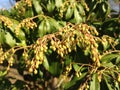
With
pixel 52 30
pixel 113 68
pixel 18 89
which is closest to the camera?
pixel 113 68

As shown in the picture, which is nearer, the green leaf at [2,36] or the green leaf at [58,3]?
the green leaf at [2,36]

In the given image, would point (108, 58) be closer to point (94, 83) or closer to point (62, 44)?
point (94, 83)

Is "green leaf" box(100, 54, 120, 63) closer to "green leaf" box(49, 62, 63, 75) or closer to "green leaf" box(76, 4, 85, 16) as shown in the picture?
"green leaf" box(49, 62, 63, 75)

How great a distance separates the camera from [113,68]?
1698 mm

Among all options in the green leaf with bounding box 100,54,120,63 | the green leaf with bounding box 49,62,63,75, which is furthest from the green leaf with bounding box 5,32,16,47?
the green leaf with bounding box 100,54,120,63

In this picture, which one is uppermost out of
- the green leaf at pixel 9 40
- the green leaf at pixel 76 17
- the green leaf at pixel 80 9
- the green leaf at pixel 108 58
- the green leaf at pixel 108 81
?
the green leaf at pixel 80 9

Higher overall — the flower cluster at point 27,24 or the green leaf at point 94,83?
the flower cluster at point 27,24

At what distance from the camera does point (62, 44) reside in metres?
1.62

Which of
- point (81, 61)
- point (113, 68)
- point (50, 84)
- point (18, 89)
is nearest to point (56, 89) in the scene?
point (50, 84)

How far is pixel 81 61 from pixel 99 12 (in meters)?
0.52

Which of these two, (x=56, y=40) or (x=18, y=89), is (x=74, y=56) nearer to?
(x=56, y=40)

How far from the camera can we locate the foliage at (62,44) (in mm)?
1647

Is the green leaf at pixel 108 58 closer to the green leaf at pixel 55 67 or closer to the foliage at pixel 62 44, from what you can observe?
the foliage at pixel 62 44

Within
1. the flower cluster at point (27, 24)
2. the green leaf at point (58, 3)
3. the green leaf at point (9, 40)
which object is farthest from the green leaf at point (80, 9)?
the green leaf at point (9, 40)
